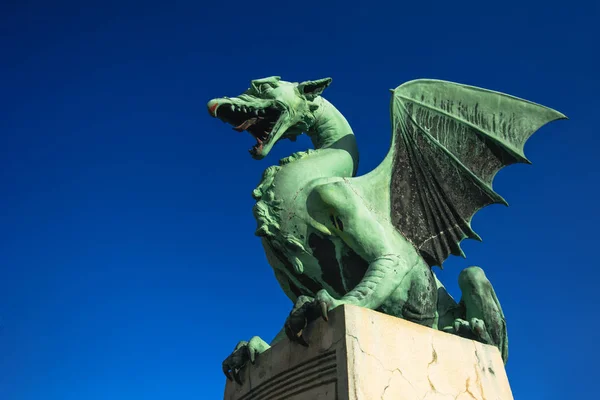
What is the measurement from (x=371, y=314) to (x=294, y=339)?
0.47 m

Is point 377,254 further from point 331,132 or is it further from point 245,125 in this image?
point 245,125

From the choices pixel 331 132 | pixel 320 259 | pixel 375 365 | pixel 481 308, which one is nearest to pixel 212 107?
pixel 331 132

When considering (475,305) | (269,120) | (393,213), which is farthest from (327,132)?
(475,305)

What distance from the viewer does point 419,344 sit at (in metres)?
2.89

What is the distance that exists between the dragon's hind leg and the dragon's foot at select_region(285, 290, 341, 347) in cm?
111

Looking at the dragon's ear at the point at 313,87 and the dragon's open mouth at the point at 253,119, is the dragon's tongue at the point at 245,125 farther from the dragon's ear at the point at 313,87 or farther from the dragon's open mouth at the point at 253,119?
the dragon's ear at the point at 313,87

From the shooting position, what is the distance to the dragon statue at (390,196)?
3547 millimetres

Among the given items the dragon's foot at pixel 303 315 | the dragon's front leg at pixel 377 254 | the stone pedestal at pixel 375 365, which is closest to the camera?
the stone pedestal at pixel 375 365

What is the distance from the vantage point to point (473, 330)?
337 centimetres

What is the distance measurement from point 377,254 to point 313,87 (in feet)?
5.86

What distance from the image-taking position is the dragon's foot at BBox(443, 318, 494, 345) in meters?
3.35

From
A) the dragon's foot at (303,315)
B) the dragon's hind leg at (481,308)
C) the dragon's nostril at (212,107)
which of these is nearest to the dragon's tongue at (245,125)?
the dragon's nostril at (212,107)

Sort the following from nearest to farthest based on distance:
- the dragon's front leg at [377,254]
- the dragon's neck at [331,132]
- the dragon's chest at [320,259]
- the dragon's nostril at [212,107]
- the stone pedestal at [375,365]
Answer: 1. the stone pedestal at [375,365]
2. the dragon's front leg at [377,254]
3. the dragon's chest at [320,259]
4. the dragon's nostril at [212,107]
5. the dragon's neck at [331,132]

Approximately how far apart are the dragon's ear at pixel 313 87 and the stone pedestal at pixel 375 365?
91.4 inches
